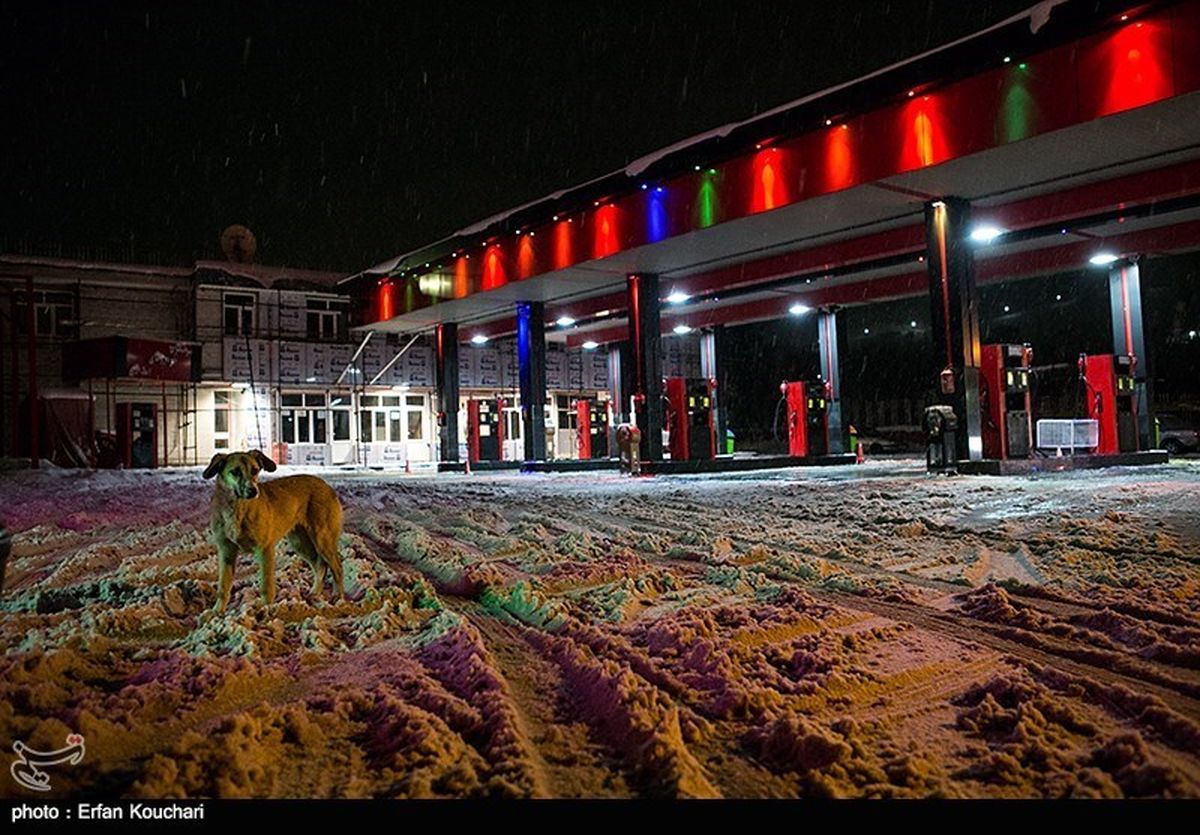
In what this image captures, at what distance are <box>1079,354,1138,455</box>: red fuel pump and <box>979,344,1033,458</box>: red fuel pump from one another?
12.4 feet

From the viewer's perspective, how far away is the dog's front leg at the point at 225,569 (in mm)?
4023

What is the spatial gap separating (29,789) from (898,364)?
39.3m

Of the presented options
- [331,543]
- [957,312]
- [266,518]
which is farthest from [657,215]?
[266,518]

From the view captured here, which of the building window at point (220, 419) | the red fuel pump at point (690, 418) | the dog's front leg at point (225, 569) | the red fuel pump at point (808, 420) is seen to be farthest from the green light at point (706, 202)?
the building window at point (220, 419)

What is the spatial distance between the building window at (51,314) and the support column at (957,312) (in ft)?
99.7

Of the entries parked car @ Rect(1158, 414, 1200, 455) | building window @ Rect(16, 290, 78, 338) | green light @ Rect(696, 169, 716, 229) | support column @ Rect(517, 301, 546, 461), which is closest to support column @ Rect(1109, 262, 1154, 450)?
parked car @ Rect(1158, 414, 1200, 455)

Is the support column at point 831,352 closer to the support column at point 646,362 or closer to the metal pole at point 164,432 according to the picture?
the support column at point 646,362

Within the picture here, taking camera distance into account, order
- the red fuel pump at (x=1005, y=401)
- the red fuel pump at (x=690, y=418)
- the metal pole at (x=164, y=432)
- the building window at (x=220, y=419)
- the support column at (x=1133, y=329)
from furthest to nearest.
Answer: the building window at (x=220, y=419) < the metal pole at (x=164, y=432) < the red fuel pump at (x=690, y=418) < the support column at (x=1133, y=329) < the red fuel pump at (x=1005, y=401)

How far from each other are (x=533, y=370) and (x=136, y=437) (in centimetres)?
1555

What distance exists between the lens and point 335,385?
109ft

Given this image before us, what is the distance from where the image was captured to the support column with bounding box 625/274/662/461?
1891 centimetres

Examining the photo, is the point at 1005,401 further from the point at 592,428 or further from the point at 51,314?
the point at 51,314

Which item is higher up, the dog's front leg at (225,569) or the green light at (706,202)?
the green light at (706,202)

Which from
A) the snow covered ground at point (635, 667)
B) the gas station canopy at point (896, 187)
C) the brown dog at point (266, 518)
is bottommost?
the snow covered ground at point (635, 667)
